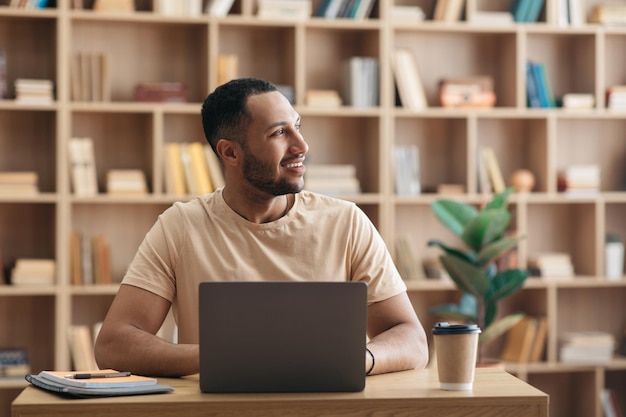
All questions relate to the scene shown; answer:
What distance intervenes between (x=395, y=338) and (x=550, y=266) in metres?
2.80

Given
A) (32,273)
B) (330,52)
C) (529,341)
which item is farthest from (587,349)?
(32,273)

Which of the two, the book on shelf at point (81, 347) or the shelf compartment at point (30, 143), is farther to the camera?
the shelf compartment at point (30, 143)

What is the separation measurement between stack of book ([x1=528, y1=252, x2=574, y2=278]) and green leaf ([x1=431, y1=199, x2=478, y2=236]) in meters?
0.64

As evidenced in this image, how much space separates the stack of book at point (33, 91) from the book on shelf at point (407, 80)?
5.14 ft

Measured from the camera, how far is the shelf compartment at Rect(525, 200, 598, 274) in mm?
4895

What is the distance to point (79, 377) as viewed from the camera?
1.74m

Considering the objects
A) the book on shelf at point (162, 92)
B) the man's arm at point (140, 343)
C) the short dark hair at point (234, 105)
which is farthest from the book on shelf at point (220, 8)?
the man's arm at point (140, 343)

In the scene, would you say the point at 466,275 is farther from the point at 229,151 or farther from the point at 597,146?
the point at 229,151

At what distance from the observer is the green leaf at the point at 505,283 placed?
4.24m

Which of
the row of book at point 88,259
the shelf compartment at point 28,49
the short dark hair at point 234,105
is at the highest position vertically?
the shelf compartment at point 28,49

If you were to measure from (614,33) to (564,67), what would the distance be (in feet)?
1.01

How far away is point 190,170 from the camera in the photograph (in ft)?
14.6

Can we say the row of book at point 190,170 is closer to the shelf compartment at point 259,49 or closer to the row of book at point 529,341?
the shelf compartment at point 259,49

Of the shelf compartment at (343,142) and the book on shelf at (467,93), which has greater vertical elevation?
the book on shelf at (467,93)
